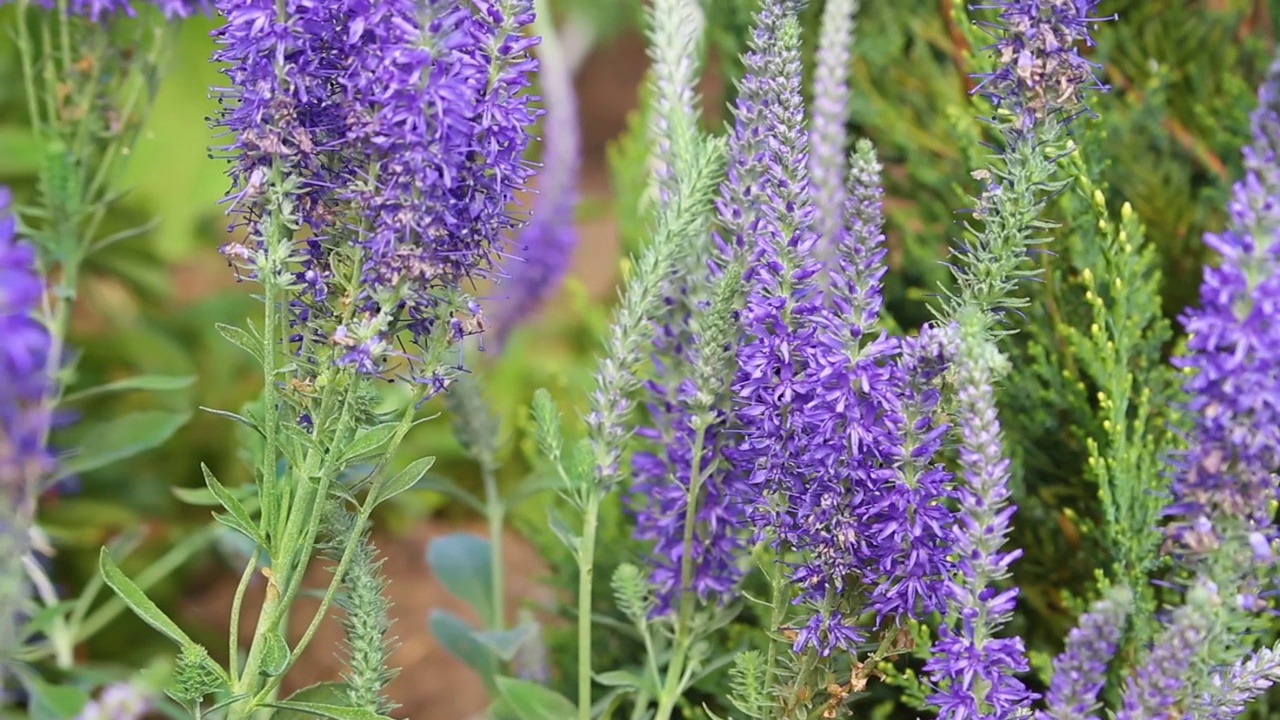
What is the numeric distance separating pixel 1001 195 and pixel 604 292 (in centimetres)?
171

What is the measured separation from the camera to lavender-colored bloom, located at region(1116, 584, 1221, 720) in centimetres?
50

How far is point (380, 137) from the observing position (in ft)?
1.92

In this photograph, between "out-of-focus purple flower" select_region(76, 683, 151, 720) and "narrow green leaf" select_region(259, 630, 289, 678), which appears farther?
"narrow green leaf" select_region(259, 630, 289, 678)

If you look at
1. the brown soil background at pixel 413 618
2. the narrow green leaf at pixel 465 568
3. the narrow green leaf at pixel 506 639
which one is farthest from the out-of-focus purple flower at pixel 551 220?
the narrow green leaf at pixel 506 639

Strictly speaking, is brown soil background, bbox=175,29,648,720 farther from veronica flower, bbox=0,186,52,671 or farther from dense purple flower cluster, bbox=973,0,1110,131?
dense purple flower cluster, bbox=973,0,1110,131

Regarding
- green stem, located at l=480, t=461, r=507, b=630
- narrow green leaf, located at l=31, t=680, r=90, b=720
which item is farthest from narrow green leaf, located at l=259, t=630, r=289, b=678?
green stem, located at l=480, t=461, r=507, b=630

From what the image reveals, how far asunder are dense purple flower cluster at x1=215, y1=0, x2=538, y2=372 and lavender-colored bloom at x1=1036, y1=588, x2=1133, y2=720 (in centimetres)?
34

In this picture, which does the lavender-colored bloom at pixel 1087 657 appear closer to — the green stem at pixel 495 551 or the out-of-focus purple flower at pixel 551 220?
the green stem at pixel 495 551

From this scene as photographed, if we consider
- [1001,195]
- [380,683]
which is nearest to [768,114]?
[1001,195]

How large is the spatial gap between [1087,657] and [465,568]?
720 millimetres

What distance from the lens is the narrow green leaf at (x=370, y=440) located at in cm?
65

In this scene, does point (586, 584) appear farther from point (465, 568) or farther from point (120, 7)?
point (120, 7)

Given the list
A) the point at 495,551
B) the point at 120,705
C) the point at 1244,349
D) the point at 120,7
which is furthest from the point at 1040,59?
the point at 120,7

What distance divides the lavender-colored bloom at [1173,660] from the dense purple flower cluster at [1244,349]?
0.12ft
